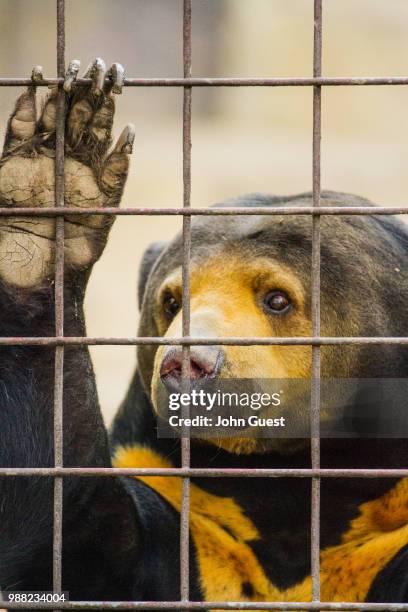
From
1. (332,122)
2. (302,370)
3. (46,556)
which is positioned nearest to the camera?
(46,556)

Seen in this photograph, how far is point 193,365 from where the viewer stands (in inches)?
111

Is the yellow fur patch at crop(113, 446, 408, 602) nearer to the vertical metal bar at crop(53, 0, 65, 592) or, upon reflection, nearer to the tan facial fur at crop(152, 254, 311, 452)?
the tan facial fur at crop(152, 254, 311, 452)

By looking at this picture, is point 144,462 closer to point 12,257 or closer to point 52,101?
point 12,257

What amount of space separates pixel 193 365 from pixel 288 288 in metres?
0.51

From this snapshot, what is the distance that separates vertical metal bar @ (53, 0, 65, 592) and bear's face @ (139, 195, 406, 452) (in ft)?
2.01

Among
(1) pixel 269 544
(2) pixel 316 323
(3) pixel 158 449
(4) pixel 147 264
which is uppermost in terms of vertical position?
(4) pixel 147 264

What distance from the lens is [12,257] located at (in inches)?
105

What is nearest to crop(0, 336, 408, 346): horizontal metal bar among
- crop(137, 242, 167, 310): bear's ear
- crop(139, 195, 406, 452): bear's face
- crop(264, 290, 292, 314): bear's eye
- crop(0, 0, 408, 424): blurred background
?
crop(139, 195, 406, 452): bear's face

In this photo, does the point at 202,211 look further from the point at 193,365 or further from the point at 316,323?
the point at 193,365

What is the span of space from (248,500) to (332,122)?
12.1 m

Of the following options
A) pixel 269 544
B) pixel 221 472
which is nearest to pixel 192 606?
pixel 221 472

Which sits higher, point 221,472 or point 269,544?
point 221,472

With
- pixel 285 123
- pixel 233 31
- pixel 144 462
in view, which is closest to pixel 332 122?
pixel 285 123

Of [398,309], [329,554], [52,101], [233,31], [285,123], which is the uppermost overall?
[233,31]
